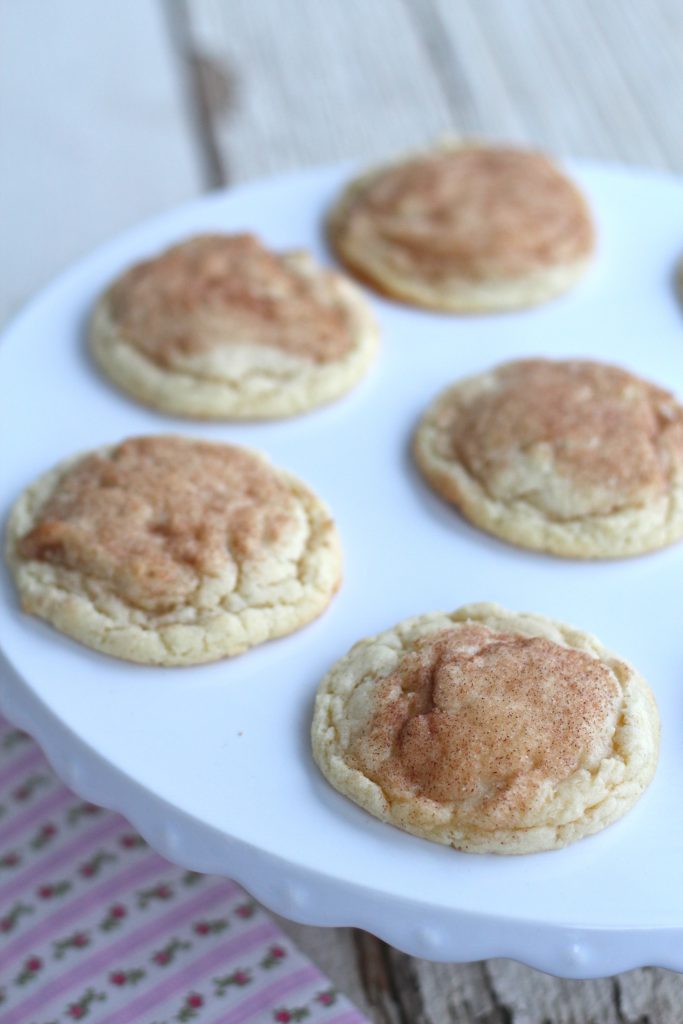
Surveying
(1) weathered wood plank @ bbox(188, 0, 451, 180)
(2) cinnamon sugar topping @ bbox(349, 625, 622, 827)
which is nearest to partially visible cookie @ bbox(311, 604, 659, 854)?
(2) cinnamon sugar topping @ bbox(349, 625, 622, 827)

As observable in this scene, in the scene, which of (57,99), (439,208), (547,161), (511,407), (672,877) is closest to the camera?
(672,877)

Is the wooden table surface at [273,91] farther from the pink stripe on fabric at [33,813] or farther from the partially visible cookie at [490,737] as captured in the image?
the partially visible cookie at [490,737]

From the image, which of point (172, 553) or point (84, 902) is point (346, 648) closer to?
point (172, 553)

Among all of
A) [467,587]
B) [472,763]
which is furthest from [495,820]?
[467,587]

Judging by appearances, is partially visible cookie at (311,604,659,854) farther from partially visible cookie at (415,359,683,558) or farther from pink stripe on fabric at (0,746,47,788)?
pink stripe on fabric at (0,746,47,788)

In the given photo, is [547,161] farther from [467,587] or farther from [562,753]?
[562,753]

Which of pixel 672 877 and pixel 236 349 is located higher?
pixel 236 349
